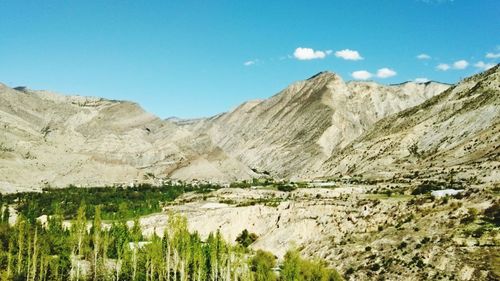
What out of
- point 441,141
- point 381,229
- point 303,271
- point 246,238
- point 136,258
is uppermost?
point 441,141

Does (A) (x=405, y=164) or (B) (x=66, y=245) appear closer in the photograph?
(B) (x=66, y=245)

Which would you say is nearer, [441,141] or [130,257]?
[130,257]

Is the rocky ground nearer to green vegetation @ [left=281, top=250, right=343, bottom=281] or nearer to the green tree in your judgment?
Result: green vegetation @ [left=281, top=250, right=343, bottom=281]

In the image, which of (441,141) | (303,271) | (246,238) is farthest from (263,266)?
(441,141)

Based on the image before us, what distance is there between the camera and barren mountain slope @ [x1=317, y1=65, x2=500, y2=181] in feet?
379

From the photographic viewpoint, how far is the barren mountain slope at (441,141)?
115m

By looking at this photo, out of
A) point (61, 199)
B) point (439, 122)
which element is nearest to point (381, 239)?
point (439, 122)

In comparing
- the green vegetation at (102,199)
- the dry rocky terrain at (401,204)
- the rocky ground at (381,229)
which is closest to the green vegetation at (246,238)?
the rocky ground at (381,229)

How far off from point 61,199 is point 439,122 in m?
109

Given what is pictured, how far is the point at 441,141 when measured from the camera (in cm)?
14275

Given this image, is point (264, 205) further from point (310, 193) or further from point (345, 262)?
point (345, 262)

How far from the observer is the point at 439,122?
15538 centimetres

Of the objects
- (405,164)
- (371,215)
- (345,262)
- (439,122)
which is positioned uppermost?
(439,122)

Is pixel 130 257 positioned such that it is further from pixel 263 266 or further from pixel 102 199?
pixel 102 199
